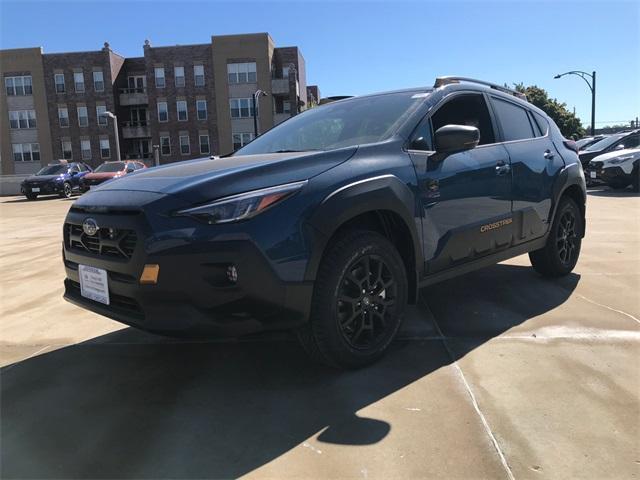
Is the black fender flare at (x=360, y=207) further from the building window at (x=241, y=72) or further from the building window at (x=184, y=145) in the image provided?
the building window at (x=184, y=145)

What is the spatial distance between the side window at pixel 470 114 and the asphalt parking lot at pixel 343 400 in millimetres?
1477

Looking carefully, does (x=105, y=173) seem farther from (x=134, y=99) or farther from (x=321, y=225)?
(x=134, y=99)

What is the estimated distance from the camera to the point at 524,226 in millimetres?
4363

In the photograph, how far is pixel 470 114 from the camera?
13.8ft

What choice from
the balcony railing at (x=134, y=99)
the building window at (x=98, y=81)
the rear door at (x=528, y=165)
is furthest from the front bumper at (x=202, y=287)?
the building window at (x=98, y=81)

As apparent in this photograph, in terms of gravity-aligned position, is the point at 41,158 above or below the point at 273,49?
below

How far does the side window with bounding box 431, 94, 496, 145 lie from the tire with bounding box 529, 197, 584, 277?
129 centimetres

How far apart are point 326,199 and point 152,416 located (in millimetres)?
1493

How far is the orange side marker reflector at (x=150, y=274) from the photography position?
8.52 feet

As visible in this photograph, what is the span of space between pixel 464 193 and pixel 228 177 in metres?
1.78

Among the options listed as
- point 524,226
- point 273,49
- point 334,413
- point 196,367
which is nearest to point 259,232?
point 334,413

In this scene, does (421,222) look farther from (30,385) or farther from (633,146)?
(633,146)

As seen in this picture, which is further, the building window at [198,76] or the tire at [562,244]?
the building window at [198,76]

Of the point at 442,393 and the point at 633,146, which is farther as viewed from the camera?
the point at 633,146
